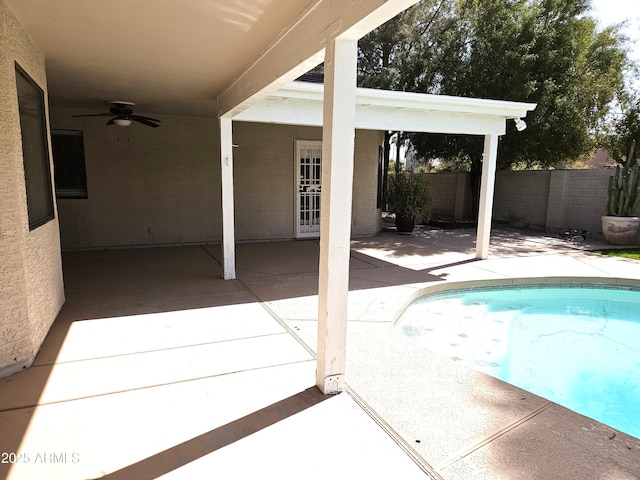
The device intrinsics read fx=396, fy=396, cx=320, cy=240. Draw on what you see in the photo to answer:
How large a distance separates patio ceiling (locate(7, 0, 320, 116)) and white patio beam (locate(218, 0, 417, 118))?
6cm

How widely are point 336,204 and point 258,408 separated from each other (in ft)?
4.71

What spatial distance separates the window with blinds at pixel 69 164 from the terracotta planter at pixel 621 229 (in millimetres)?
11211

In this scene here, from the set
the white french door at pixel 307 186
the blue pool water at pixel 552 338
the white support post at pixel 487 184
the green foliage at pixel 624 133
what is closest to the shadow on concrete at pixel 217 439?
the blue pool water at pixel 552 338

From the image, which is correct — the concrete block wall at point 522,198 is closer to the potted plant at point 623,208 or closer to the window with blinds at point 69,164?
the potted plant at point 623,208

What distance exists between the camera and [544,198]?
37.3 ft

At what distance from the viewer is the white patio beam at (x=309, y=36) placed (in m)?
2.08

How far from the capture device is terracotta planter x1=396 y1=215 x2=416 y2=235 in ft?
34.0

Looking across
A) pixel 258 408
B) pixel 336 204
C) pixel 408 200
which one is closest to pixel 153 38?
pixel 336 204

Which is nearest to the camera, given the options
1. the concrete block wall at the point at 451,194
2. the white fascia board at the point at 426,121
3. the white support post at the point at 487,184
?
the white fascia board at the point at 426,121

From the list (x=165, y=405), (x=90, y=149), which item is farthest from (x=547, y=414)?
(x=90, y=149)

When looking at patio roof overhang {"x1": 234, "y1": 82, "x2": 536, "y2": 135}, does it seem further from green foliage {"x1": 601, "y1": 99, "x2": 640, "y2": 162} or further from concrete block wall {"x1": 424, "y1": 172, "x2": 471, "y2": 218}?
green foliage {"x1": 601, "y1": 99, "x2": 640, "y2": 162}

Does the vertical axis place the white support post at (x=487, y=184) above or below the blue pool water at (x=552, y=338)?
above

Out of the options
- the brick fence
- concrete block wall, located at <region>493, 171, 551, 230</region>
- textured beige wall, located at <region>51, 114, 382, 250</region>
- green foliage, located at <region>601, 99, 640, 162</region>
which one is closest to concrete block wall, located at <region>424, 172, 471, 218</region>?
the brick fence

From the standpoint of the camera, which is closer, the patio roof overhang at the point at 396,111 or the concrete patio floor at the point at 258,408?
the concrete patio floor at the point at 258,408
